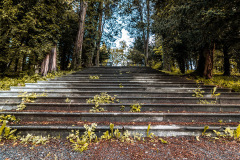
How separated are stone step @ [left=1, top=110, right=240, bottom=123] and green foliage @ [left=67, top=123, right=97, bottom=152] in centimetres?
56

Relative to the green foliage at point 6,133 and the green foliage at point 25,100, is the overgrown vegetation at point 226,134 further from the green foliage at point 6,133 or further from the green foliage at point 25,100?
the green foliage at point 25,100

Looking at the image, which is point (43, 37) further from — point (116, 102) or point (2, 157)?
point (2, 157)

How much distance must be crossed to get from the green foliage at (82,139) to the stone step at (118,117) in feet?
1.82

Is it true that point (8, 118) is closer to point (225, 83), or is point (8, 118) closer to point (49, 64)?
point (49, 64)

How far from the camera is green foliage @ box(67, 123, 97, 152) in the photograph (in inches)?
86.1

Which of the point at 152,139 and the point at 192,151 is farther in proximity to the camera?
the point at 152,139

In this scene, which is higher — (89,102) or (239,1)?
(239,1)

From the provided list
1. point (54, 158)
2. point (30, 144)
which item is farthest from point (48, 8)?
point (54, 158)

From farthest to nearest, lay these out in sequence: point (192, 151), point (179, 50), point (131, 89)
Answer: point (179, 50) < point (131, 89) < point (192, 151)

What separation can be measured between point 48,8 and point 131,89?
7761 millimetres

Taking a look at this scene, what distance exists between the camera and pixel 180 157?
198 centimetres

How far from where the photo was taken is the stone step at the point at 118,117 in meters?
3.14

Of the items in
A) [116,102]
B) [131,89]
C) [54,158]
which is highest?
[131,89]

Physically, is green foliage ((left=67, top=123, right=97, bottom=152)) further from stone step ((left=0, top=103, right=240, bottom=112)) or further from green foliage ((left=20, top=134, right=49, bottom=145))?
stone step ((left=0, top=103, right=240, bottom=112))
